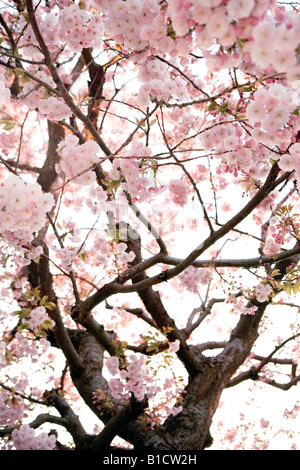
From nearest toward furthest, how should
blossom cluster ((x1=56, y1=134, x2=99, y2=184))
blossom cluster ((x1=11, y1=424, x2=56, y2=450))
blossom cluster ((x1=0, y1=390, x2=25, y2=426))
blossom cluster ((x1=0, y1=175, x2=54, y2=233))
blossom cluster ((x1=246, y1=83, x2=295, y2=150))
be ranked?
1. blossom cluster ((x1=246, y1=83, x2=295, y2=150))
2. blossom cluster ((x1=0, y1=175, x2=54, y2=233))
3. blossom cluster ((x1=56, y1=134, x2=99, y2=184))
4. blossom cluster ((x1=11, y1=424, x2=56, y2=450))
5. blossom cluster ((x1=0, y1=390, x2=25, y2=426))

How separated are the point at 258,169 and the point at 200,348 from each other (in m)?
2.96

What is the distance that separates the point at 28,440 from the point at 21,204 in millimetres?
2570

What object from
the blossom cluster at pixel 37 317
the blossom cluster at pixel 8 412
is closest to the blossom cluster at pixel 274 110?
the blossom cluster at pixel 37 317

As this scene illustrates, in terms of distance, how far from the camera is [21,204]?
1771 millimetres

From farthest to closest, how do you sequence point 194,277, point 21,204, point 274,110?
point 194,277 → point 21,204 → point 274,110

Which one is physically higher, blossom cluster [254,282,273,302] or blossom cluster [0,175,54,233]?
blossom cluster [254,282,273,302]

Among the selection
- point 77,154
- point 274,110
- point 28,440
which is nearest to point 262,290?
point 77,154

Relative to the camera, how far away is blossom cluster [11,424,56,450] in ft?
11.0

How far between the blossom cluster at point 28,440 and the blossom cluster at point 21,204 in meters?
2.35

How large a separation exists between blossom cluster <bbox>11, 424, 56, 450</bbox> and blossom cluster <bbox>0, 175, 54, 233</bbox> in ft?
7.71

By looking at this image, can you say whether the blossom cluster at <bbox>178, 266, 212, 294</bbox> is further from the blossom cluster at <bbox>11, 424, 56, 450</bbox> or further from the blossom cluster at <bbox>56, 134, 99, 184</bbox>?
the blossom cluster at <bbox>56, 134, 99, 184</bbox>

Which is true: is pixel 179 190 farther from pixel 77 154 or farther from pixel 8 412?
pixel 8 412

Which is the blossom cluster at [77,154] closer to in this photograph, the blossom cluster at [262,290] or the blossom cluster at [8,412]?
the blossom cluster at [262,290]

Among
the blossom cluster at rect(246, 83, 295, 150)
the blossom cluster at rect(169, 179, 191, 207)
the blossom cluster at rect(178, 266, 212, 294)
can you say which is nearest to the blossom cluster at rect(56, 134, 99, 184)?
the blossom cluster at rect(246, 83, 295, 150)
